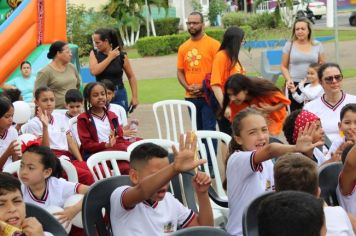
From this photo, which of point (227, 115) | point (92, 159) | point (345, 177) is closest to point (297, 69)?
point (227, 115)

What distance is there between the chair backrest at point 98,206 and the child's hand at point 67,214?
13.9 inches

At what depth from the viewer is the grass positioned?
48.8 ft

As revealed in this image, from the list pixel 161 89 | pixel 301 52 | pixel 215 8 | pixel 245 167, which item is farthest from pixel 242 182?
pixel 215 8

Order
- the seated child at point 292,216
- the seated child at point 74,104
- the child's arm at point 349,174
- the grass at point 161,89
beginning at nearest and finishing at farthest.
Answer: the seated child at point 292,216, the child's arm at point 349,174, the seated child at point 74,104, the grass at point 161,89

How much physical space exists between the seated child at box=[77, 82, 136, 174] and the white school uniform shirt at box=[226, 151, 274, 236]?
2.14 meters

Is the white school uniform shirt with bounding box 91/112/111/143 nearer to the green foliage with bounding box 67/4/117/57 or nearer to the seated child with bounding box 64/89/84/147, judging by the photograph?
the seated child with bounding box 64/89/84/147

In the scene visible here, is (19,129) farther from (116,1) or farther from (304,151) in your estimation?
(116,1)

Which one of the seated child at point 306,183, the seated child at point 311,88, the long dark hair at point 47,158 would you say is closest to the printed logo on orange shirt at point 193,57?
the seated child at point 311,88

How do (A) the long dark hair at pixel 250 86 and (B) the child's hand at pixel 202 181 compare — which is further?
(A) the long dark hair at pixel 250 86

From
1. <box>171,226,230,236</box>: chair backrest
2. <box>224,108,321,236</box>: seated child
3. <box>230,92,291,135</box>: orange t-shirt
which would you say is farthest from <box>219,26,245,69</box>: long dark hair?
<box>171,226,230,236</box>: chair backrest

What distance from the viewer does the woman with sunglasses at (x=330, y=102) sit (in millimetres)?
6355

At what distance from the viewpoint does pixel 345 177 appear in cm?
408

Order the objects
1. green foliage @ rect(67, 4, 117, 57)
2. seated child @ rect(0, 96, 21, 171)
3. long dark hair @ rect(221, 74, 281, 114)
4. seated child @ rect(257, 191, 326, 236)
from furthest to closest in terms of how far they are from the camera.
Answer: green foliage @ rect(67, 4, 117, 57)
long dark hair @ rect(221, 74, 281, 114)
seated child @ rect(0, 96, 21, 171)
seated child @ rect(257, 191, 326, 236)

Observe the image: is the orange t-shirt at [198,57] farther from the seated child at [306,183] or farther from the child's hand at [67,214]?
the seated child at [306,183]
